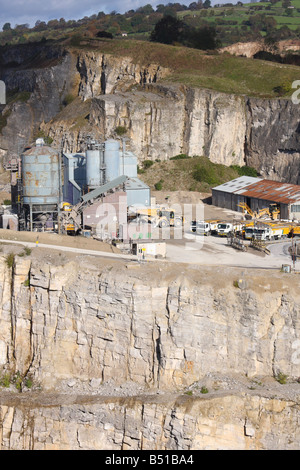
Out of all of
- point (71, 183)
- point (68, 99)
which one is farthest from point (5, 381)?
point (68, 99)

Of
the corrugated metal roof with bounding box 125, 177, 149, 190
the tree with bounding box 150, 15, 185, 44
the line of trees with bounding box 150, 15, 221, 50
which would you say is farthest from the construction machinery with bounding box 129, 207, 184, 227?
the tree with bounding box 150, 15, 185, 44

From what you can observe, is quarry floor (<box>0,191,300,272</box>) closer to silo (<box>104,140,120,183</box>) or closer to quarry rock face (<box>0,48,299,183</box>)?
silo (<box>104,140,120,183</box>)

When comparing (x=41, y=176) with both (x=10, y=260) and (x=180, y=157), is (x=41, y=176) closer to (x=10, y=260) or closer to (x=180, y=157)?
(x=10, y=260)

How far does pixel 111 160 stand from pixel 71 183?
213 inches

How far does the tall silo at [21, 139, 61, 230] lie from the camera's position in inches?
2066

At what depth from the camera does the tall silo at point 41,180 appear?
5247 centimetres

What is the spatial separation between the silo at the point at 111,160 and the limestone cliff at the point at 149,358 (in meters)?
15.7

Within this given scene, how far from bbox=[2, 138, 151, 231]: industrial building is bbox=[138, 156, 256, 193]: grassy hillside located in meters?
8.68

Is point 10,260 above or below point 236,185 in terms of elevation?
below

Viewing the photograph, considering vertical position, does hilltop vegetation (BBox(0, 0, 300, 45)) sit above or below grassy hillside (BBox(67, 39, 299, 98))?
above

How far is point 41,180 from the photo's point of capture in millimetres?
52594

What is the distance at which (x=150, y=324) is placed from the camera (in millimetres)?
41938
